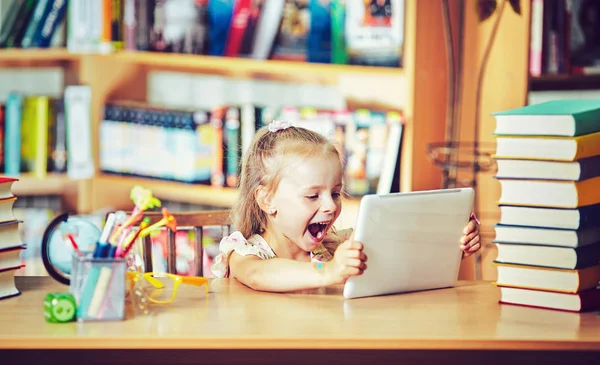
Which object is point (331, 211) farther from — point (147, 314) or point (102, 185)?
point (102, 185)

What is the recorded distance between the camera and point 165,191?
3.01 meters

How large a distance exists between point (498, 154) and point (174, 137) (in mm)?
1769

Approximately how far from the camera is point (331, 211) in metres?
1.56

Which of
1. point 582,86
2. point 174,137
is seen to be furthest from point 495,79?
point 174,137

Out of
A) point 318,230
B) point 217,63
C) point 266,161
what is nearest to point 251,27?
point 217,63

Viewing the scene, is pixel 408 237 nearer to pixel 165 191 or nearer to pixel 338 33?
pixel 338 33

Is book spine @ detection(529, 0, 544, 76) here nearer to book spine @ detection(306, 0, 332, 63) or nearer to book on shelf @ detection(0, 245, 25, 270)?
book spine @ detection(306, 0, 332, 63)

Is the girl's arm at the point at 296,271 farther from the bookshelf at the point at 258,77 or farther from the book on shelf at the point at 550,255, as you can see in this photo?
the bookshelf at the point at 258,77

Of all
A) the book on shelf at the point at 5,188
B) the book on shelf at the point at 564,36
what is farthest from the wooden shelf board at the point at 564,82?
the book on shelf at the point at 5,188

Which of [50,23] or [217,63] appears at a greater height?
[50,23]

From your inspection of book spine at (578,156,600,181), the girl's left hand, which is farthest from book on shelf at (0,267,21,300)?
book spine at (578,156,600,181)

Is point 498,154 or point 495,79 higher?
point 495,79

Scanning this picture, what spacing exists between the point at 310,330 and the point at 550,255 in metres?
0.41

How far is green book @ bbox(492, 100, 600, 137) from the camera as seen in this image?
129cm
